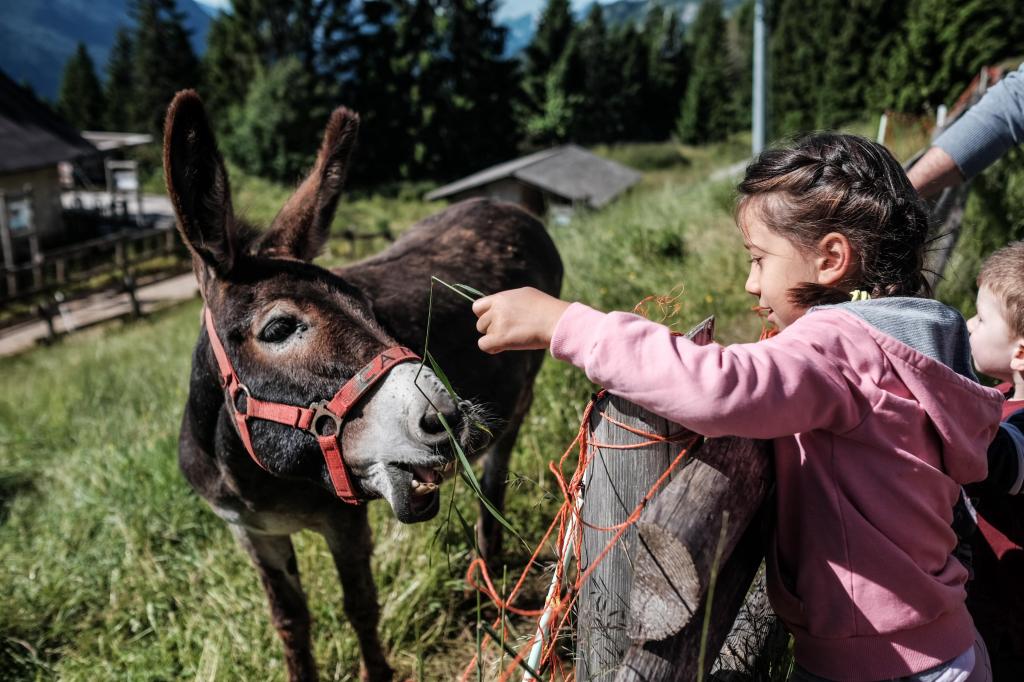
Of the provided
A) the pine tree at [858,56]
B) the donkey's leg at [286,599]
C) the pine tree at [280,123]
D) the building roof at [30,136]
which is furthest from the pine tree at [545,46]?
the donkey's leg at [286,599]

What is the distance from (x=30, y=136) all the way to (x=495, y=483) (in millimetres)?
26568

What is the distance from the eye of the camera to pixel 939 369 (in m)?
1.26

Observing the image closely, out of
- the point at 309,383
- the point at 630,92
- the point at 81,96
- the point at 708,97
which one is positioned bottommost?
the point at 81,96

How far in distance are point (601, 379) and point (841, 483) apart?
549mm

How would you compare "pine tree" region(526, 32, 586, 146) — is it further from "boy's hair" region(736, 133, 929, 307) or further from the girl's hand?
the girl's hand

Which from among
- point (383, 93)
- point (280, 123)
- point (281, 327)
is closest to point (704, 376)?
point (281, 327)

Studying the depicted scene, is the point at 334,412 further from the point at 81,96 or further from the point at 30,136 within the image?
the point at 81,96

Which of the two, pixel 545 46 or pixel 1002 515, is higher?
pixel 545 46

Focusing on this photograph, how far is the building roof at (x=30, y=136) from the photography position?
2155 cm

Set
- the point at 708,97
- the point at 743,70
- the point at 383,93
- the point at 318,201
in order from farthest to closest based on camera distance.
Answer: the point at 743,70 → the point at 708,97 → the point at 383,93 → the point at 318,201

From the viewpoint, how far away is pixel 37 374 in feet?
37.7

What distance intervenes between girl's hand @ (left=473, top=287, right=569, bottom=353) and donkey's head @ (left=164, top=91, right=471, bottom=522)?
0.43 m

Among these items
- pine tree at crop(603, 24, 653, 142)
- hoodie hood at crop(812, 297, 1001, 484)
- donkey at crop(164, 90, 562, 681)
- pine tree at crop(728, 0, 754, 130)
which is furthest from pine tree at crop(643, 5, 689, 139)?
hoodie hood at crop(812, 297, 1001, 484)

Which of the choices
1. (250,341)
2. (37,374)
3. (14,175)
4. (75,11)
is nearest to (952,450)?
(250,341)
